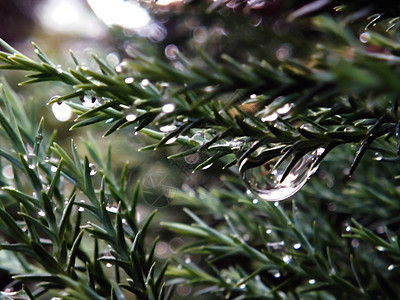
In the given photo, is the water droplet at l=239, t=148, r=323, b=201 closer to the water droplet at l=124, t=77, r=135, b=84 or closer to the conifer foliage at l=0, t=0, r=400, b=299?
the conifer foliage at l=0, t=0, r=400, b=299

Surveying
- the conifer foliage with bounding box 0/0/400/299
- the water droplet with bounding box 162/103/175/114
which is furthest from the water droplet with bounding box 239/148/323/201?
the water droplet with bounding box 162/103/175/114

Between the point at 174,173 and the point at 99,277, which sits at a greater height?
the point at 174,173

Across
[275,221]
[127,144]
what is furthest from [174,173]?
[275,221]

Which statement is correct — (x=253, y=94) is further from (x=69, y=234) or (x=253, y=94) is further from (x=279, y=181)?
(x=69, y=234)

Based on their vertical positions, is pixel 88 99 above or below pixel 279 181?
above

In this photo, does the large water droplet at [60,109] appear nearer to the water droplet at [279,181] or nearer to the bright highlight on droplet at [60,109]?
the bright highlight on droplet at [60,109]

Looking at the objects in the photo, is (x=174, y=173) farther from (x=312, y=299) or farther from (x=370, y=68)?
(x=370, y=68)

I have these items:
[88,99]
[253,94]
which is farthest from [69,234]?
[253,94]

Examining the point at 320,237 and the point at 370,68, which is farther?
the point at 320,237

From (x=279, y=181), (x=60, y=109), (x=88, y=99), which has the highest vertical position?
(x=60, y=109)

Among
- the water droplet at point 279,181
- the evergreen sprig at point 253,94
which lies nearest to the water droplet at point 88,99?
the evergreen sprig at point 253,94

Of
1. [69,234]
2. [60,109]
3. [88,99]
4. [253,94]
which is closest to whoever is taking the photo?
[253,94]
